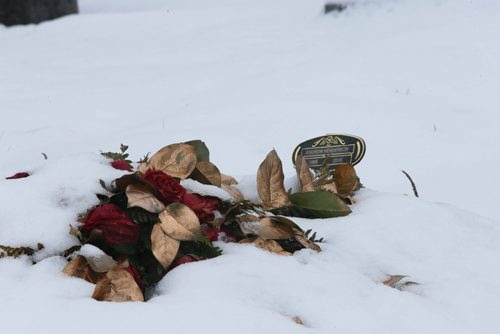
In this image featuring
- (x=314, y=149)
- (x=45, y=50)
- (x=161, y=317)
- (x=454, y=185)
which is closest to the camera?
(x=161, y=317)

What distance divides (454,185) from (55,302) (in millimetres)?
2020

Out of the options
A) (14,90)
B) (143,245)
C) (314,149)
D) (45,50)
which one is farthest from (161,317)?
(45,50)

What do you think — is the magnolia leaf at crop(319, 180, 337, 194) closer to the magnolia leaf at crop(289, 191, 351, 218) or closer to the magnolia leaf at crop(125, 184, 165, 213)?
the magnolia leaf at crop(289, 191, 351, 218)

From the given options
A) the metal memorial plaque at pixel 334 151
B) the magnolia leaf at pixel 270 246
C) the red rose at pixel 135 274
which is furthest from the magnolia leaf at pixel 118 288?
the metal memorial plaque at pixel 334 151

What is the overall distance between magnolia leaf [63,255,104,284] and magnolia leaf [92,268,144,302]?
0.06 feet

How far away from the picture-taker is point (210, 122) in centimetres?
338

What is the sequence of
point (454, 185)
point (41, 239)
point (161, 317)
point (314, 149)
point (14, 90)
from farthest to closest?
point (14, 90) → point (454, 185) → point (314, 149) → point (41, 239) → point (161, 317)

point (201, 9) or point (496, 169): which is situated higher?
point (201, 9)

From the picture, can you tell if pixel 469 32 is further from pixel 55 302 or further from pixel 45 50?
pixel 55 302

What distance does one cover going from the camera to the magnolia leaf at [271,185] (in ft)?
5.16

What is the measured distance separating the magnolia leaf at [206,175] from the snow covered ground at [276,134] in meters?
0.15

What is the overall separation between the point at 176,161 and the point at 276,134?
176 centimetres

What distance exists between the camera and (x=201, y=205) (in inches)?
53.7

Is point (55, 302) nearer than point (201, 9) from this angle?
Yes
